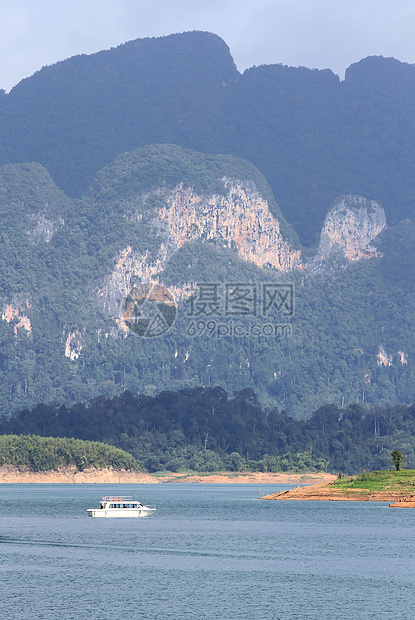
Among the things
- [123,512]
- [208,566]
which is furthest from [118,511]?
[208,566]

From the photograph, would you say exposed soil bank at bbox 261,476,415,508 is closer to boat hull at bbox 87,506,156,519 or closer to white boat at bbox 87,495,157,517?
boat hull at bbox 87,506,156,519

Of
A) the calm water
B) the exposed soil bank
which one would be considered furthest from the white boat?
the exposed soil bank

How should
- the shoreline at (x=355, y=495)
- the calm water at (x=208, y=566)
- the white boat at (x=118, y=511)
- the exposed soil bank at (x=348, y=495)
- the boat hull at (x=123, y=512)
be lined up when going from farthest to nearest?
the exposed soil bank at (x=348, y=495), the shoreline at (x=355, y=495), the boat hull at (x=123, y=512), the white boat at (x=118, y=511), the calm water at (x=208, y=566)

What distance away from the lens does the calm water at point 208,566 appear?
62844 millimetres

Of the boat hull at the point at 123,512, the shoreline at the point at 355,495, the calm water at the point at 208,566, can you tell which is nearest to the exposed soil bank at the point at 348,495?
the shoreline at the point at 355,495

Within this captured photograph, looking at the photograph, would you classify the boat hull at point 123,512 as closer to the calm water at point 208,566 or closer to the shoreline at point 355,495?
the calm water at point 208,566

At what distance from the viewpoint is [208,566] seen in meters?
78.1

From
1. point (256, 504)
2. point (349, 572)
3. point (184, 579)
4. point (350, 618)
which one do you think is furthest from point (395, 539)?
point (256, 504)

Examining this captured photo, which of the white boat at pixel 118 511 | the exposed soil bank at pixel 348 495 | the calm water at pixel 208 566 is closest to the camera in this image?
the calm water at pixel 208 566

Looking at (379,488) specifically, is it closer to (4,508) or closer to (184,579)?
(4,508)

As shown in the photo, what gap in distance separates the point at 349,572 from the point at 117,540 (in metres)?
26.7

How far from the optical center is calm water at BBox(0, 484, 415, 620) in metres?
62.8

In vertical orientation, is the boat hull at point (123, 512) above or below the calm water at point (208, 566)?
above

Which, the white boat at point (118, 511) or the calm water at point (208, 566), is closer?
the calm water at point (208, 566)
